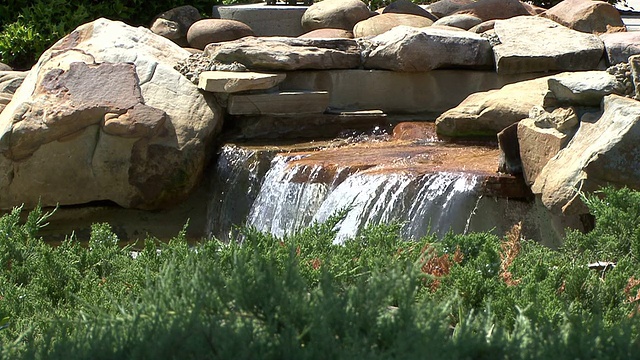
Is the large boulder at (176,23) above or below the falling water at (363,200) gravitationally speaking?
below

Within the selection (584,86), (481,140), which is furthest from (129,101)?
(584,86)

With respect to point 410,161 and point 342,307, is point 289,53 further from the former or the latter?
point 342,307

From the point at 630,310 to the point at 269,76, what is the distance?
6.42 meters

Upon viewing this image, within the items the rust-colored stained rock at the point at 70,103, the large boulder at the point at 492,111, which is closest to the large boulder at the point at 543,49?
the large boulder at the point at 492,111

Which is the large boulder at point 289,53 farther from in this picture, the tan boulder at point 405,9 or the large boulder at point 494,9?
the large boulder at point 494,9

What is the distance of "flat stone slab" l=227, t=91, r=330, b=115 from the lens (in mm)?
9875

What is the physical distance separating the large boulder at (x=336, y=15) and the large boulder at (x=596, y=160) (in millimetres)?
6250

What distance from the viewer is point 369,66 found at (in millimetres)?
10805

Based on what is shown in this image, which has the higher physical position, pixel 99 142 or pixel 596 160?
pixel 596 160

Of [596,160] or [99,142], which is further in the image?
→ [99,142]

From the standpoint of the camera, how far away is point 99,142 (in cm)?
938

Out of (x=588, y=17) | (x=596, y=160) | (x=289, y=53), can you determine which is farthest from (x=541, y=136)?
(x=588, y=17)

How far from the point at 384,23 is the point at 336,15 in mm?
952

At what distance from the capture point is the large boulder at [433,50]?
412 inches
